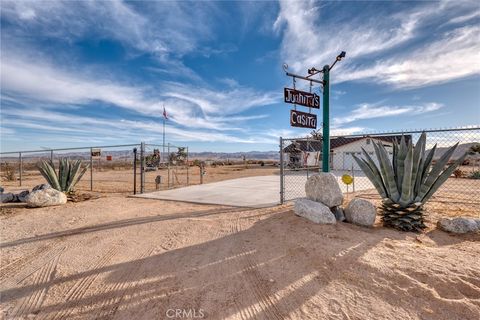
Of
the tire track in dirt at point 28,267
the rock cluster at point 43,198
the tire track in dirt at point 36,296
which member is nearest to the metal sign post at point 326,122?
the tire track in dirt at point 36,296

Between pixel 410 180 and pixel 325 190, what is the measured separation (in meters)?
1.58

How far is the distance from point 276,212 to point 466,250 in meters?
3.48

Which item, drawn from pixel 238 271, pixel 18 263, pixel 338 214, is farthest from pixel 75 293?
pixel 338 214

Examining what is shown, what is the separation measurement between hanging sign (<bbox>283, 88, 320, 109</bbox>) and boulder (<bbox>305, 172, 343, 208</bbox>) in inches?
69.7

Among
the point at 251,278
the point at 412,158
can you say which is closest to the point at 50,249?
the point at 251,278

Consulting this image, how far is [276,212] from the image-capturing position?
20.0ft

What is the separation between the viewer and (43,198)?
7383 millimetres

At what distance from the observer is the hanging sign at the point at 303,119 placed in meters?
5.79

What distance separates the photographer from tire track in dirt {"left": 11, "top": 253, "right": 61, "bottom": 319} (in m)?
2.54

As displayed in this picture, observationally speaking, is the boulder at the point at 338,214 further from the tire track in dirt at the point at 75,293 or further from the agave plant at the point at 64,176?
the agave plant at the point at 64,176

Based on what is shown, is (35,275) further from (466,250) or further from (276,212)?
(466,250)

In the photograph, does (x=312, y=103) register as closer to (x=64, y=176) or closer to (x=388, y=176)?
(x=388, y=176)

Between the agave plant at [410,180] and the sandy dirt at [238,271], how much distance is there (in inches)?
15.5

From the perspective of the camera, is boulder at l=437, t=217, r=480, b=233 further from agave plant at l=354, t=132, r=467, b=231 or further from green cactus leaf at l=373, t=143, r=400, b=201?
green cactus leaf at l=373, t=143, r=400, b=201
